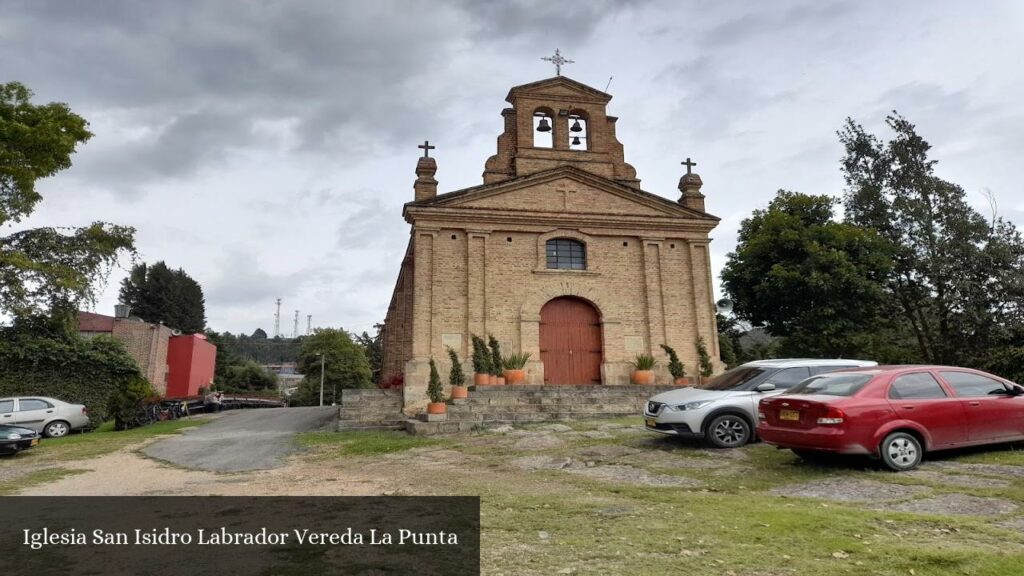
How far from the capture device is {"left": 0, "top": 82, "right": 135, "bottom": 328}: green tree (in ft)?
55.6

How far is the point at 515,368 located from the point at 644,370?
12.7 feet

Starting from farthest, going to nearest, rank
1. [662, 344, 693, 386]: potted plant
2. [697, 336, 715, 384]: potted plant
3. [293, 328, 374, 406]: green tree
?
1. [293, 328, 374, 406]: green tree
2. [697, 336, 715, 384]: potted plant
3. [662, 344, 693, 386]: potted plant

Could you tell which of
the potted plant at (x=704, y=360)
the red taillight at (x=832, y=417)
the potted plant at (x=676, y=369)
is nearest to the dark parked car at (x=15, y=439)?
the red taillight at (x=832, y=417)

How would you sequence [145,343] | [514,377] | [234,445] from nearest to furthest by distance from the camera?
[234,445], [514,377], [145,343]

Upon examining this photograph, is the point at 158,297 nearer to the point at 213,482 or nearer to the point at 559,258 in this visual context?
the point at 559,258

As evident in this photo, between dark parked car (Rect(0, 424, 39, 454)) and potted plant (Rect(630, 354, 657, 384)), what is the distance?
14318 millimetres

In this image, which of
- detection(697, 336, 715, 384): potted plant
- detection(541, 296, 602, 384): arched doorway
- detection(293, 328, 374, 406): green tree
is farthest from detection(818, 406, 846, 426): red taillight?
detection(293, 328, 374, 406): green tree

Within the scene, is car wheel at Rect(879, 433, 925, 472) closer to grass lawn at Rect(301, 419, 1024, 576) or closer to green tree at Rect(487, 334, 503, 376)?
grass lawn at Rect(301, 419, 1024, 576)

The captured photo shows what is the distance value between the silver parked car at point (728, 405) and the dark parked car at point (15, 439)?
39.7ft

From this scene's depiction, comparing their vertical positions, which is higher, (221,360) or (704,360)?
(221,360)

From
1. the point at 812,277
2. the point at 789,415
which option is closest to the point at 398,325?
the point at 812,277

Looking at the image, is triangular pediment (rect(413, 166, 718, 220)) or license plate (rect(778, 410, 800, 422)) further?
triangular pediment (rect(413, 166, 718, 220))

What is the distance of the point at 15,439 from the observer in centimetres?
1144
